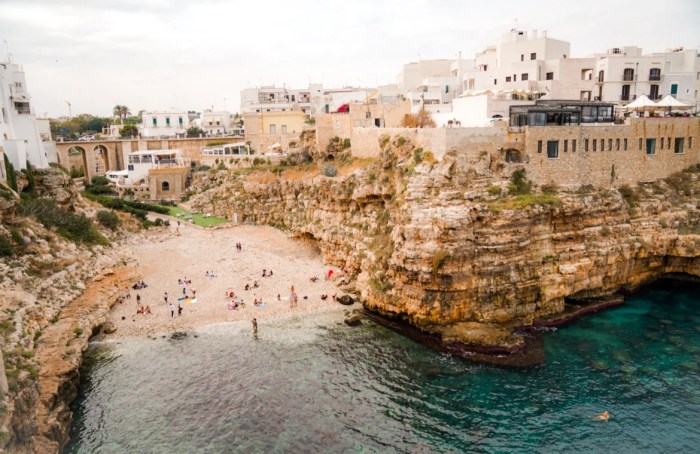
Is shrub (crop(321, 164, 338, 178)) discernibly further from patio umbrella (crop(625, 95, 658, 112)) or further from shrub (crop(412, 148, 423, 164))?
patio umbrella (crop(625, 95, 658, 112))

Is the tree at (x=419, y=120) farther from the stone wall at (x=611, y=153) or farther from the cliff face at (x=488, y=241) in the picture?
the stone wall at (x=611, y=153)

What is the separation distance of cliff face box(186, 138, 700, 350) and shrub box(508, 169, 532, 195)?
1.21 feet

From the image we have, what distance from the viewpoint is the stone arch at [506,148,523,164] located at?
110 feet

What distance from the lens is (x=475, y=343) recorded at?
88.6ft

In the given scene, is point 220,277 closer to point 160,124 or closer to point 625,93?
point 625,93

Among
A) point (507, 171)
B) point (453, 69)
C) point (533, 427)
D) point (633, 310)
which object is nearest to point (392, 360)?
point (533, 427)

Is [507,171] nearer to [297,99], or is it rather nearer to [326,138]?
[326,138]

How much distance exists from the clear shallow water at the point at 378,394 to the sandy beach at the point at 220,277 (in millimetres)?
2327

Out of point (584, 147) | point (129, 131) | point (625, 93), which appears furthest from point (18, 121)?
point (625, 93)

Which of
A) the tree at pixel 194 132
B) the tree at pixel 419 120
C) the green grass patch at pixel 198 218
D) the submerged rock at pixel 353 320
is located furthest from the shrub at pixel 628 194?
the tree at pixel 194 132

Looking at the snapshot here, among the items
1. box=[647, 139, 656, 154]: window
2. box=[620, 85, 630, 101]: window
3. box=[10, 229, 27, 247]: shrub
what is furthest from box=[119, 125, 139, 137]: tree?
box=[647, 139, 656, 154]: window

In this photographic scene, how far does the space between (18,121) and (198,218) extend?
61.3ft

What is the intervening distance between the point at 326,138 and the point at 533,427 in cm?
3615

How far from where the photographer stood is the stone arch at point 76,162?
218 feet
